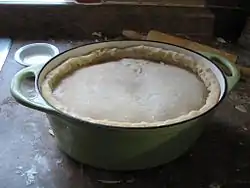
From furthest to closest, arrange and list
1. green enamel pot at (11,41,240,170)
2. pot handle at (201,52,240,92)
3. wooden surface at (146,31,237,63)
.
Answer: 1. wooden surface at (146,31,237,63)
2. pot handle at (201,52,240,92)
3. green enamel pot at (11,41,240,170)

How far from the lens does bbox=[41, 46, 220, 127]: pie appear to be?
0.74 metres

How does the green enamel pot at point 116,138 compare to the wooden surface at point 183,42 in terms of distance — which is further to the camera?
the wooden surface at point 183,42

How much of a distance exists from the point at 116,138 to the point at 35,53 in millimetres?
469

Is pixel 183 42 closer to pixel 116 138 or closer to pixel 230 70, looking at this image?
pixel 230 70

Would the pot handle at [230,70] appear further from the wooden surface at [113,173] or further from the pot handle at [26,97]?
the pot handle at [26,97]

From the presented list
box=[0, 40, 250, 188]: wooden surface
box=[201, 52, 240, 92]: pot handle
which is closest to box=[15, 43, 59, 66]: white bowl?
box=[0, 40, 250, 188]: wooden surface

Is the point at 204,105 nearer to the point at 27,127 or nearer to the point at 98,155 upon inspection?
the point at 98,155

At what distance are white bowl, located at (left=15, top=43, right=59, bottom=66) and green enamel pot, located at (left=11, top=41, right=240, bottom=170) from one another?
270mm

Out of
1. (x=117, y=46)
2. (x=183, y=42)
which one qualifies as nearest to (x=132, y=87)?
(x=117, y=46)

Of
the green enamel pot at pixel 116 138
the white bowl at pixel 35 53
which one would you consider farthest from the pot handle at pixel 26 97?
the white bowl at pixel 35 53

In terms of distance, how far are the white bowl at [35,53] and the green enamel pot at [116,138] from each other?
0.27 metres

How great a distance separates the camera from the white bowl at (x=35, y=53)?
1.05 metres

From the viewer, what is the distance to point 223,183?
0.74 metres

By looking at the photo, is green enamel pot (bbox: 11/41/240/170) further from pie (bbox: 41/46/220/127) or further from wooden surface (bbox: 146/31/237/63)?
wooden surface (bbox: 146/31/237/63)
